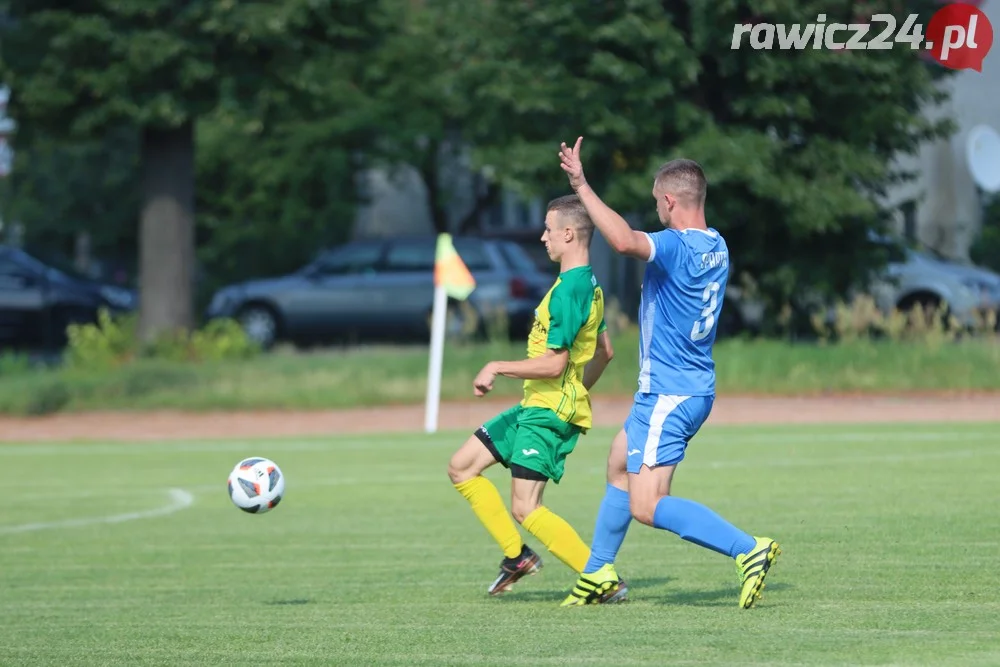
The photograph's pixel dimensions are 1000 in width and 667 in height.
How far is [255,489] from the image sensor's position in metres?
9.06

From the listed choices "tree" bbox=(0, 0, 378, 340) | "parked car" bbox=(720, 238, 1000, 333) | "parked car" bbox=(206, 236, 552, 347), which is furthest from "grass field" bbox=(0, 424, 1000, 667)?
"parked car" bbox=(206, 236, 552, 347)

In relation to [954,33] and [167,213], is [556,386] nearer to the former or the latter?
[167,213]

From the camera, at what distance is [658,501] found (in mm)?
7766

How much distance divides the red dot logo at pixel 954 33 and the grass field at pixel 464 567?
37.9 feet

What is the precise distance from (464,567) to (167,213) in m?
19.6

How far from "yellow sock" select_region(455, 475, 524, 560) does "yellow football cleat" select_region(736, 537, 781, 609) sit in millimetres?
1384

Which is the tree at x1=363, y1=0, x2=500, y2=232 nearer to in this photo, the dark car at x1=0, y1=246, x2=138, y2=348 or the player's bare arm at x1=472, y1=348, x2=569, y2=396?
the dark car at x1=0, y1=246, x2=138, y2=348

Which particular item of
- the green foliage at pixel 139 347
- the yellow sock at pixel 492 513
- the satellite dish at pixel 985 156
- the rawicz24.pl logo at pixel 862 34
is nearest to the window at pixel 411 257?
the green foliage at pixel 139 347

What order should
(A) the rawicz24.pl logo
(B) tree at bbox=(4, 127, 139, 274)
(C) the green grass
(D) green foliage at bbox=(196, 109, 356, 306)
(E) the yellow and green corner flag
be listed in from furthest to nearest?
(B) tree at bbox=(4, 127, 139, 274) < (D) green foliage at bbox=(196, 109, 356, 306) < (A) the rawicz24.pl logo < (C) the green grass < (E) the yellow and green corner flag

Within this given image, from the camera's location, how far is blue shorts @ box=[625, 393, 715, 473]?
7723 mm

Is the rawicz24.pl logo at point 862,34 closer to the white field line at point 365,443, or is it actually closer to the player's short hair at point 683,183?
the white field line at point 365,443

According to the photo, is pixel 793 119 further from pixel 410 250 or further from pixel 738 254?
pixel 410 250

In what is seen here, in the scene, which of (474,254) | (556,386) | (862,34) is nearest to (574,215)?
(556,386)

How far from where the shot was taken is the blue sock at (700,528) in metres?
7.72
